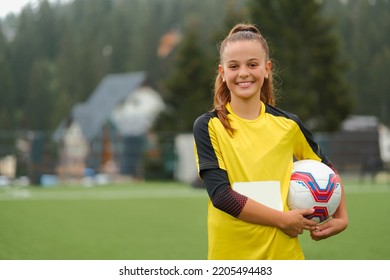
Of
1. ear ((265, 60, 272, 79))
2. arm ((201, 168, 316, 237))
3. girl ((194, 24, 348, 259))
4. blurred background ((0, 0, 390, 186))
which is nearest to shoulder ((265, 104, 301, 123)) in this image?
girl ((194, 24, 348, 259))

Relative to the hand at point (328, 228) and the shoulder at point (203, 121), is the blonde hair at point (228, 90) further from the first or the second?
the hand at point (328, 228)

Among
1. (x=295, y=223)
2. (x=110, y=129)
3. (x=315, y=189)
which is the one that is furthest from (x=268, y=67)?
(x=110, y=129)

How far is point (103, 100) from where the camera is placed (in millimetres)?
40656

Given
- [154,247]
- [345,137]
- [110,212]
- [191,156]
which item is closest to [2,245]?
[154,247]

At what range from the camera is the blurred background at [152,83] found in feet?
54.7

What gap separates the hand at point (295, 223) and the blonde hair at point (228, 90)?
1.23ft

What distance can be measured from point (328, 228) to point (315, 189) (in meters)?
0.16

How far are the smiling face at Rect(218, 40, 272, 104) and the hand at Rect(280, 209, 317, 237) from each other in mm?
457

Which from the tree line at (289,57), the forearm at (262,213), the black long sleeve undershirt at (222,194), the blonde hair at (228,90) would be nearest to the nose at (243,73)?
the blonde hair at (228,90)

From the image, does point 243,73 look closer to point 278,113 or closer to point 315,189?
point 278,113

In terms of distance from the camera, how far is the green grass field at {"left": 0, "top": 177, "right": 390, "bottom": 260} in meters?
6.33

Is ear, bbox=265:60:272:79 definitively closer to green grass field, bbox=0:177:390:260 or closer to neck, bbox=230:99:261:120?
neck, bbox=230:99:261:120

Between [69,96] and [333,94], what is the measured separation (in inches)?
514
